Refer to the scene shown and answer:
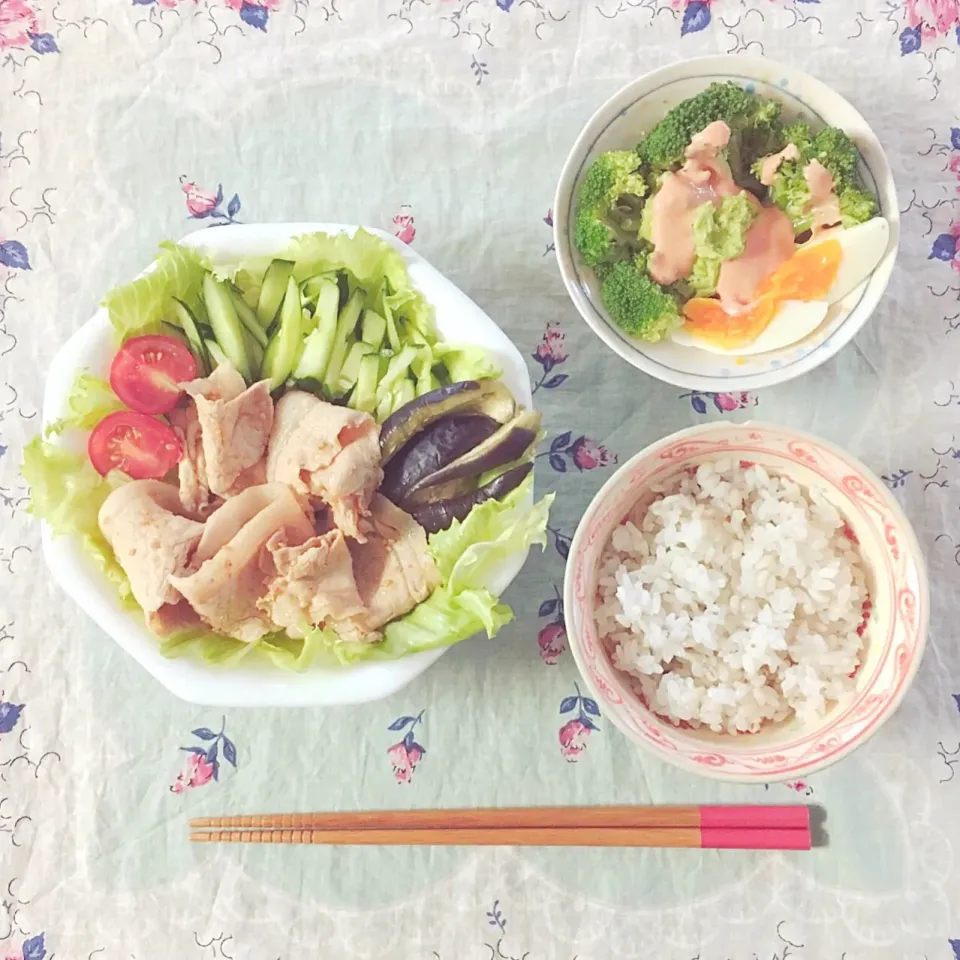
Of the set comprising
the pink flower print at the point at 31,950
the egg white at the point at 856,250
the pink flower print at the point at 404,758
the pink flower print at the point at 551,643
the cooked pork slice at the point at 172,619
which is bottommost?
the pink flower print at the point at 31,950

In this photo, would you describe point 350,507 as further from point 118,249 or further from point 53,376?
point 118,249

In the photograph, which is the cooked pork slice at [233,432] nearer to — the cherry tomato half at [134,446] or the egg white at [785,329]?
the cherry tomato half at [134,446]

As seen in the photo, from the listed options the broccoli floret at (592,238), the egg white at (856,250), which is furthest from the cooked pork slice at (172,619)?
the egg white at (856,250)

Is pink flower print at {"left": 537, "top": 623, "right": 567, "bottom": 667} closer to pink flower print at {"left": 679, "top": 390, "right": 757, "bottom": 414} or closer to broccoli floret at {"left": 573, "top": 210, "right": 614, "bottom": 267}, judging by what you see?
pink flower print at {"left": 679, "top": 390, "right": 757, "bottom": 414}

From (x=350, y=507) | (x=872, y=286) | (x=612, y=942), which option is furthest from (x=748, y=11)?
(x=612, y=942)

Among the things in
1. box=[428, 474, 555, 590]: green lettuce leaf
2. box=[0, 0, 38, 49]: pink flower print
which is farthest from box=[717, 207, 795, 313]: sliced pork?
box=[0, 0, 38, 49]: pink flower print
